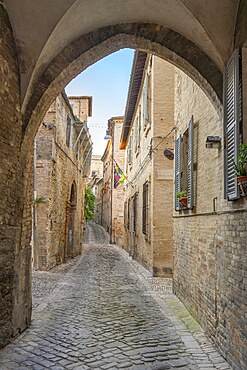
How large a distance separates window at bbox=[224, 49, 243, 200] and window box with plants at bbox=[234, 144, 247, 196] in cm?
17

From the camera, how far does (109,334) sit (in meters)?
5.75

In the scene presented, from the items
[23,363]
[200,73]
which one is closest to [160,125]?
[200,73]

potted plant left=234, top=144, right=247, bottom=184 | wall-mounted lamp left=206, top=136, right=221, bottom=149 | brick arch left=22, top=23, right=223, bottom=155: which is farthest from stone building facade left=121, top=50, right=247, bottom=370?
brick arch left=22, top=23, right=223, bottom=155

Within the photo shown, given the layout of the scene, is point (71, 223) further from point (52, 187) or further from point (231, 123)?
point (231, 123)

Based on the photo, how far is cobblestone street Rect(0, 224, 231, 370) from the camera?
466 cm

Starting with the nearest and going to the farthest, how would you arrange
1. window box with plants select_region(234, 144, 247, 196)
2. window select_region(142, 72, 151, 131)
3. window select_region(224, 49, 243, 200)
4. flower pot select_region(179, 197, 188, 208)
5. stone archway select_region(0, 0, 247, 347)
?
1. window box with plants select_region(234, 144, 247, 196)
2. window select_region(224, 49, 243, 200)
3. stone archway select_region(0, 0, 247, 347)
4. flower pot select_region(179, 197, 188, 208)
5. window select_region(142, 72, 151, 131)

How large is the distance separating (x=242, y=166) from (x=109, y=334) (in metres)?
3.15

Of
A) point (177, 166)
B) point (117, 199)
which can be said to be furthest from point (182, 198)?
point (117, 199)

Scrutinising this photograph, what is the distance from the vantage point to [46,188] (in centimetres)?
1250

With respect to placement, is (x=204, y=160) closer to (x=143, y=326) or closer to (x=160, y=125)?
(x=143, y=326)

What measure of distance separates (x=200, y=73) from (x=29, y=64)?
259cm

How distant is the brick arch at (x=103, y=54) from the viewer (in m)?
6.12

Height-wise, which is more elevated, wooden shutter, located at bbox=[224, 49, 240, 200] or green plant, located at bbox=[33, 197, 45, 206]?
wooden shutter, located at bbox=[224, 49, 240, 200]

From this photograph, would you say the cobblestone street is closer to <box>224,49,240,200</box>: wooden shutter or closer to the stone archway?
the stone archway
